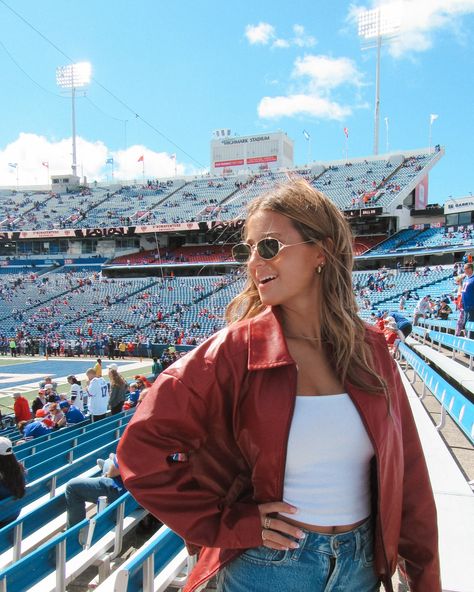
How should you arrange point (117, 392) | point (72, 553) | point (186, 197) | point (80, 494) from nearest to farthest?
1. point (72, 553)
2. point (80, 494)
3. point (117, 392)
4. point (186, 197)

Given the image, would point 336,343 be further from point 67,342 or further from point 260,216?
point 67,342

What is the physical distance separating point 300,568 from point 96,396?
26.4 ft

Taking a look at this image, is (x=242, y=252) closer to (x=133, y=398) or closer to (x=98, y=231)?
(x=133, y=398)

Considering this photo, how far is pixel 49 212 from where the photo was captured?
53.0m

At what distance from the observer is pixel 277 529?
117 centimetres

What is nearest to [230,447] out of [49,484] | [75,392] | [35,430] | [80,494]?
[80,494]

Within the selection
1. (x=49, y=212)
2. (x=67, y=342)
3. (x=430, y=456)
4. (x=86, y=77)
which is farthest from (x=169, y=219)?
(x=430, y=456)

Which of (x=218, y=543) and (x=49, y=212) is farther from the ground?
(x=49, y=212)

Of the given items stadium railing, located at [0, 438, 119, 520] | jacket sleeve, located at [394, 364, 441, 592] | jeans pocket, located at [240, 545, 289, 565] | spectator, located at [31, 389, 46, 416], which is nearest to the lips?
jacket sleeve, located at [394, 364, 441, 592]

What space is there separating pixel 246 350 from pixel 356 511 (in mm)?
517

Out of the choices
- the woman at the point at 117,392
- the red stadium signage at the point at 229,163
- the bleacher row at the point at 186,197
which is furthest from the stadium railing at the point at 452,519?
the red stadium signage at the point at 229,163

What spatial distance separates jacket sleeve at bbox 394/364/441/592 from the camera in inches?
52.0

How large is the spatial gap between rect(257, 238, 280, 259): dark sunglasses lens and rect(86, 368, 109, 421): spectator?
7645mm

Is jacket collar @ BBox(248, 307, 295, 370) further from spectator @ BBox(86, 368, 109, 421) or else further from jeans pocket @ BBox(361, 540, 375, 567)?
spectator @ BBox(86, 368, 109, 421)
